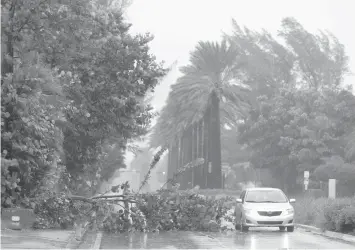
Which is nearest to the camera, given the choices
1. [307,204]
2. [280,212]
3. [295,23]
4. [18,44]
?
[18,44]

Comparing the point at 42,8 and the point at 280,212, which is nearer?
the point at 42,8

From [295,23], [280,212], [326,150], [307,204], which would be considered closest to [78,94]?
[280,212]

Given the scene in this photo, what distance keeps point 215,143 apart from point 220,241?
140 ft

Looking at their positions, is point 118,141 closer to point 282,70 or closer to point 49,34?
point 49,34

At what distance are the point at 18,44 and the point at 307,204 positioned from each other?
1756cm

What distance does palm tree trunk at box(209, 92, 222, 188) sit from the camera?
63.3 metres

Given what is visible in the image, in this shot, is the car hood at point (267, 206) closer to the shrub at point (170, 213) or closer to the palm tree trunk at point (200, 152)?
the shrub at point (170, 213)

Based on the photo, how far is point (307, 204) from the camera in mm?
37500

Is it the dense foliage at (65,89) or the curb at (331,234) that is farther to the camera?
the curb at (331,234)

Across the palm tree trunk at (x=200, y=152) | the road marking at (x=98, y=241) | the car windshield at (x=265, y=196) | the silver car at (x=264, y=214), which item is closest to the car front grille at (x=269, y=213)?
the silver car at (x=264, y=214)

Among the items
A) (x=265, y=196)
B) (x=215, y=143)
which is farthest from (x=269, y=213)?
(x=215, y=143)

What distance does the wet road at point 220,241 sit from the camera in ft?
69.5

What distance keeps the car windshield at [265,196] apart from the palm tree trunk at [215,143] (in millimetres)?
32087

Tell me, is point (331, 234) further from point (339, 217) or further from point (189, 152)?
point (189, 152)
